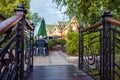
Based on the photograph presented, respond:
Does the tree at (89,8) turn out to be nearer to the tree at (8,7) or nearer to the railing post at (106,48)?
the railing post at (106,48)

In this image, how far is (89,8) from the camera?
1127cm

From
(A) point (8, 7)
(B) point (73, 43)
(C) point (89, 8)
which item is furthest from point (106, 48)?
(A) point (8, 7)

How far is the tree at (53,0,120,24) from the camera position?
9797 mm

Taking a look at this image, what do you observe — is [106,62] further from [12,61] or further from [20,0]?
[20,0]

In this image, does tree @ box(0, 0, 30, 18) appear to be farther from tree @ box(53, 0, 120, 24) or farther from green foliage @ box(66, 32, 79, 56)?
tree @ box(53, 0, 120, 24)

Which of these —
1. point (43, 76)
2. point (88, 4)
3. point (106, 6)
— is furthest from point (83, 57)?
point (88, 4)

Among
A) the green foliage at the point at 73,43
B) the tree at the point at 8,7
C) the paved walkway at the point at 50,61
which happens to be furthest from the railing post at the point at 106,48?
the tree at the point at 8,7

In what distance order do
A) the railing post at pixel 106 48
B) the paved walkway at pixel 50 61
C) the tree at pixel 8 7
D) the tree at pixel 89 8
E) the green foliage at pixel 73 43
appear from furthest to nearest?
the tree at pixel 8 7 < the green foliage at pixel 73 43 < the paved walkway at pixel 50 61 < the tree at pixel 89 8 < the railing post at pixel 106 48

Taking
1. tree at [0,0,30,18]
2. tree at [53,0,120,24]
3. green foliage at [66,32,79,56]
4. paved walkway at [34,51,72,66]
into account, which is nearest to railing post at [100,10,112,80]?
tree at [53,0,120,24]

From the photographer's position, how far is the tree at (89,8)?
9.80 m

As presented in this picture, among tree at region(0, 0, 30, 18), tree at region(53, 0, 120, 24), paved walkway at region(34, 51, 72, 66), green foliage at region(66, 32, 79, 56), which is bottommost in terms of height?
paved walkway at region(34, 51, 72, 66)

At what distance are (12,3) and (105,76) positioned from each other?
2422 centimetres

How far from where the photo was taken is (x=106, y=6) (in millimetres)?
9859

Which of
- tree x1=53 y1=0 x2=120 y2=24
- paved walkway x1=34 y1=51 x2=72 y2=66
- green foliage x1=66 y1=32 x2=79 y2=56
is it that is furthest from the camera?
green foliage x1=66 y1=32 x2=79 y2=56
